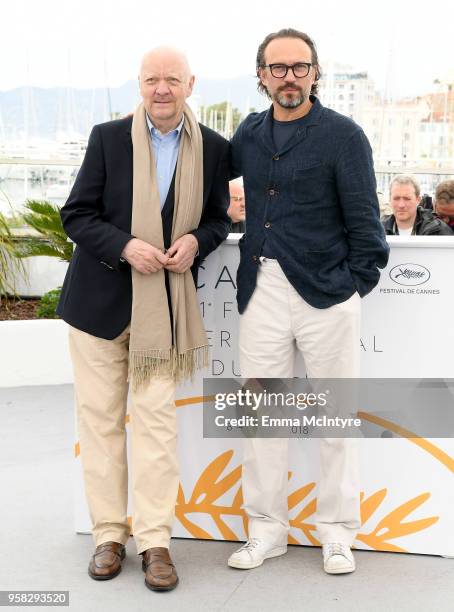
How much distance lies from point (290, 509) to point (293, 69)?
1.69 meters

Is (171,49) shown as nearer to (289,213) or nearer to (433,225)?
(289,213)

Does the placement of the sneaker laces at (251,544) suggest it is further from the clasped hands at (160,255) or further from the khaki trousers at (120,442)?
the clasped hands at (160,255)

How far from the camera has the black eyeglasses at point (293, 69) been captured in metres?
3.04

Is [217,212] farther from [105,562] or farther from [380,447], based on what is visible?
[105,562]

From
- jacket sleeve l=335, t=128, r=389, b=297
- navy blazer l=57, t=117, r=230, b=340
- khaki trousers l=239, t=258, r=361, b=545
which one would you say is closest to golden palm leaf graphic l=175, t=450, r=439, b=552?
khaki trousers l=239, t=258, r=361, b=545

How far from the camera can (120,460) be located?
3340 mm

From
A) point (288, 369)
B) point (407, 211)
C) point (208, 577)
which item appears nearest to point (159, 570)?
point (208, 577)

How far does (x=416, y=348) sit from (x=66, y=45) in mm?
8511

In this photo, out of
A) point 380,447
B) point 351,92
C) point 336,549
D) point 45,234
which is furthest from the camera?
point 351,92

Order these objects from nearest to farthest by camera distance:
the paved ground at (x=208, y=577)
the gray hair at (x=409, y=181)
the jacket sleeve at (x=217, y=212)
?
the paved ground at (x=208, y=577) < the jacket sleeve at (x=217, y=212) < the gray hair at (x=409, y=181)

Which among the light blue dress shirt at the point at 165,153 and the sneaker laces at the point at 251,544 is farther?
the sneaker laces at the point at 251,544

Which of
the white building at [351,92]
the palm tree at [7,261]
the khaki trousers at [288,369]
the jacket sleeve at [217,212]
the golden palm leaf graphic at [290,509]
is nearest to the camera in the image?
the khaki trousers at [288,369]

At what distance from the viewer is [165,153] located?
10.5 feet

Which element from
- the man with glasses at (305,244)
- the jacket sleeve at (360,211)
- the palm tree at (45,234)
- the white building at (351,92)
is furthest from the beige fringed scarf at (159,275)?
the white building at (351,92)
